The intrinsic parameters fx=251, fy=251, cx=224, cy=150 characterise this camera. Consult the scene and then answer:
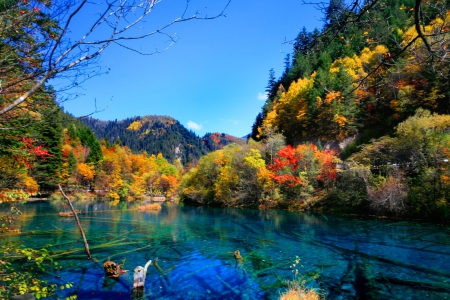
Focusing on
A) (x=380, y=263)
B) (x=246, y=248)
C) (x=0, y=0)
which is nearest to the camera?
(x=0, y=0)

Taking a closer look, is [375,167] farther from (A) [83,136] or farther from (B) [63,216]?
(A) [83,136]

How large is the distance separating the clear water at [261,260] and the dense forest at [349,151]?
14.9ft

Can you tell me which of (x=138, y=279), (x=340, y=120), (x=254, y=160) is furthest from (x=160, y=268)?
(x=340, y=120)

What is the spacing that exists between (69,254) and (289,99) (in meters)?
48.9

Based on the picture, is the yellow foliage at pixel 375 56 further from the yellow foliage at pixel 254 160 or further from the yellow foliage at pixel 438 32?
the yellow foliage at pixel 254 160

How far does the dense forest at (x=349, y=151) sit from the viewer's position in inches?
789

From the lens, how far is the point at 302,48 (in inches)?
115

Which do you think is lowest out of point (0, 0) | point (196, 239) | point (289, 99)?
point (196, 239)

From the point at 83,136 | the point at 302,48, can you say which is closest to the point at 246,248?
the point at 302,48

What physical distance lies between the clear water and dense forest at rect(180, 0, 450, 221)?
178 inches

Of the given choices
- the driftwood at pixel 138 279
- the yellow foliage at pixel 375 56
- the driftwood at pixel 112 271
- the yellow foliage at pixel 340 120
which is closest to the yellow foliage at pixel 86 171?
the yellow foliage at pixel 340 120

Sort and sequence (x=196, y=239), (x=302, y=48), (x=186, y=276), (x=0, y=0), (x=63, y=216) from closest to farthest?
(x=302, y=48), (x=0, y=0), (x=186, y=276), (x=196, y=239), (x=63, y=216)

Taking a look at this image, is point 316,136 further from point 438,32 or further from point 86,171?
point 86,171

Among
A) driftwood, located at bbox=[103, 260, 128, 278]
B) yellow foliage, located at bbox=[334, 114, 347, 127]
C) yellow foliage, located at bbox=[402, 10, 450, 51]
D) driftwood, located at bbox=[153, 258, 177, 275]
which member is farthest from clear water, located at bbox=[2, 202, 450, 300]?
yellow foliage, located at bbox=[334, 114, 347, 127]
